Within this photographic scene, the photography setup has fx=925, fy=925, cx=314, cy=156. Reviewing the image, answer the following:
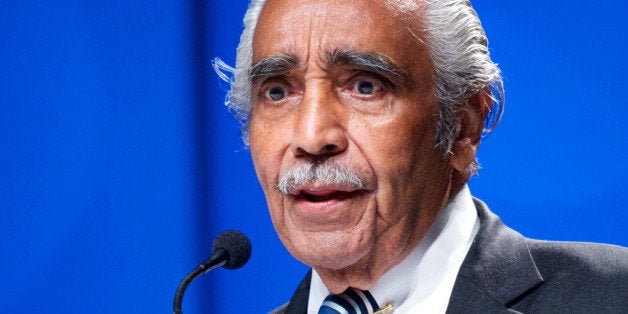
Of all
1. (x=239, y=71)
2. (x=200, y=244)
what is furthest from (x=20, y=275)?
(x=239, y=71)

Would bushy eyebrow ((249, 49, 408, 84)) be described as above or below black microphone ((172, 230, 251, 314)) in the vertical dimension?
above

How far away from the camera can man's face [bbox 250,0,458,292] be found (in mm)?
1738

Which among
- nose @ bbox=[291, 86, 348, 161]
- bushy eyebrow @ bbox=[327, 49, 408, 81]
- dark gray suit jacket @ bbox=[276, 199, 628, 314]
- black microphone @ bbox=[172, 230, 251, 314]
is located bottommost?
dark gray suit jacket @ bbox=[276, 199, 628, 314]

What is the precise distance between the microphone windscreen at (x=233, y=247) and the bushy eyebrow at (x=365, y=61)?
0.40 m

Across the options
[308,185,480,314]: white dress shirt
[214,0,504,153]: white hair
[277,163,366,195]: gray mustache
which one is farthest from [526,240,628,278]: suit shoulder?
[277,163,366,195]: gray mustache

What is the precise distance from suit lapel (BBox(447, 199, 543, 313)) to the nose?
0.35 m

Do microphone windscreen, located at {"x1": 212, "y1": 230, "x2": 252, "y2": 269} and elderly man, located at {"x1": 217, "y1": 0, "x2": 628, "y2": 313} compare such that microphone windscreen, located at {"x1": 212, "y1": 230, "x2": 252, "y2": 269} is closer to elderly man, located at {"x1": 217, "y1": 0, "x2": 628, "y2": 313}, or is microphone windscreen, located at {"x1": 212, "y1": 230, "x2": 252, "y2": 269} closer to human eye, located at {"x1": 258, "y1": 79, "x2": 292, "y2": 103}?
elderly man, located at {"x1": 217, "y1": 0, "x2": 628, "y2": 313}

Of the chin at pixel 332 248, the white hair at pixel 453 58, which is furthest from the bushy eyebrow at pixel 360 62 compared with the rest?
the chin at pixel 332 248

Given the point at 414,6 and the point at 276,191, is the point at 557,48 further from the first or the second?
the point at 276,191

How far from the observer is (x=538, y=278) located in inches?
69.7

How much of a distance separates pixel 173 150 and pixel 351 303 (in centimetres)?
111

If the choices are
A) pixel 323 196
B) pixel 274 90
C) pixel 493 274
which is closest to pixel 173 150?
pixel 274 90

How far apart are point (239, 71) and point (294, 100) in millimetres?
315

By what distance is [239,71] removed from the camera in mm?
2096
